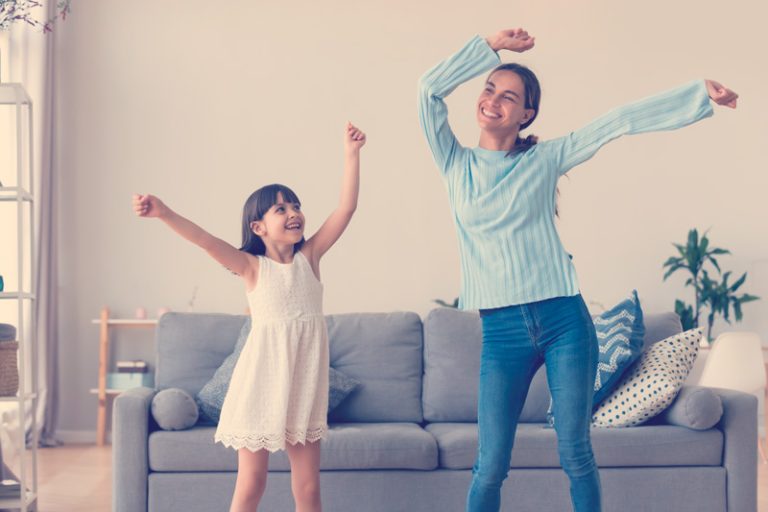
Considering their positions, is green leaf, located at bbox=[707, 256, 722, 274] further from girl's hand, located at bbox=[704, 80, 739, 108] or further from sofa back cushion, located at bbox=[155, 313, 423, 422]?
girl's hand, located at bbox=[704, 80, 739, 108]

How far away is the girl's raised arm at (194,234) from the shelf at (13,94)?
1188 mm

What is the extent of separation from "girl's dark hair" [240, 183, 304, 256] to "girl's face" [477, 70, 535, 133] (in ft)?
1.82

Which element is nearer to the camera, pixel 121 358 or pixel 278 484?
pixel 278 484

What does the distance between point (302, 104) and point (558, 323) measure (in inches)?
158

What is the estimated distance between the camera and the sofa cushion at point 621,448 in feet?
9.50

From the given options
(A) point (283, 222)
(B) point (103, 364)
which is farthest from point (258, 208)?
(B) point (103, 364)

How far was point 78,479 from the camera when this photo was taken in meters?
4.25

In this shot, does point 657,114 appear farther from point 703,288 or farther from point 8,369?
point 703,288

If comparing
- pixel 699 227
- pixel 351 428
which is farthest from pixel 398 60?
pixel 351 428

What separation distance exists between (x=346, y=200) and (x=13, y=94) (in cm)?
148

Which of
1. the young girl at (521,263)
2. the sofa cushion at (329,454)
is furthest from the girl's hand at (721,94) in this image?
the sofa cushion at (329,454)

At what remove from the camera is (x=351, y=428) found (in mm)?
3027

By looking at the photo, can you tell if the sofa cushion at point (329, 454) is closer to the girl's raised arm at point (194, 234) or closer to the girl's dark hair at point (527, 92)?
the girl's raised arm at point (194, 234)

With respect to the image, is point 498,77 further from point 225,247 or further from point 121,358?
point 121,358
